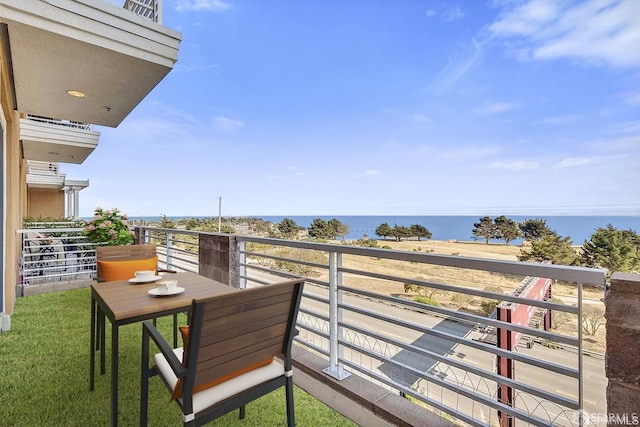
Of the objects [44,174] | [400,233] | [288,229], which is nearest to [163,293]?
[44,174]

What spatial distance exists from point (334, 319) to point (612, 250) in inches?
876

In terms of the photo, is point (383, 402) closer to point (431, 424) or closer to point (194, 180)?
point (431, 424)

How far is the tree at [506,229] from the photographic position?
3164cm

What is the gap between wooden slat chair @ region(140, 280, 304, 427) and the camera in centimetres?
129

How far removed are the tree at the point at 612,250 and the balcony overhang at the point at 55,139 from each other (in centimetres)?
2226

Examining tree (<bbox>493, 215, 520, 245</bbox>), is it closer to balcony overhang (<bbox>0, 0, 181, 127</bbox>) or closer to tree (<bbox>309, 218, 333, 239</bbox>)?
tree (<bbox>309, 218, 333, 239</bbox>)

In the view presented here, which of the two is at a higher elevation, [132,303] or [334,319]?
[132,303]

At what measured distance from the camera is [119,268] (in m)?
2.97

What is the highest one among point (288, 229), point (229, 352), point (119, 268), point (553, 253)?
point (119, 268)

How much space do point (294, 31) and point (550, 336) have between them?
16119 millimetres

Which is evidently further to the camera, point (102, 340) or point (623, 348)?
point (102, 340)

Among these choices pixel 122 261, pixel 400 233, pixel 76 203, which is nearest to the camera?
pixel 122 261

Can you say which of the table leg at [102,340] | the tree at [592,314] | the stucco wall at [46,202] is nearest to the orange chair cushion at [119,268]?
the table leg at [102,340]

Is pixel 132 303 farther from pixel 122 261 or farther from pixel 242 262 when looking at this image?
pixel 242 262
